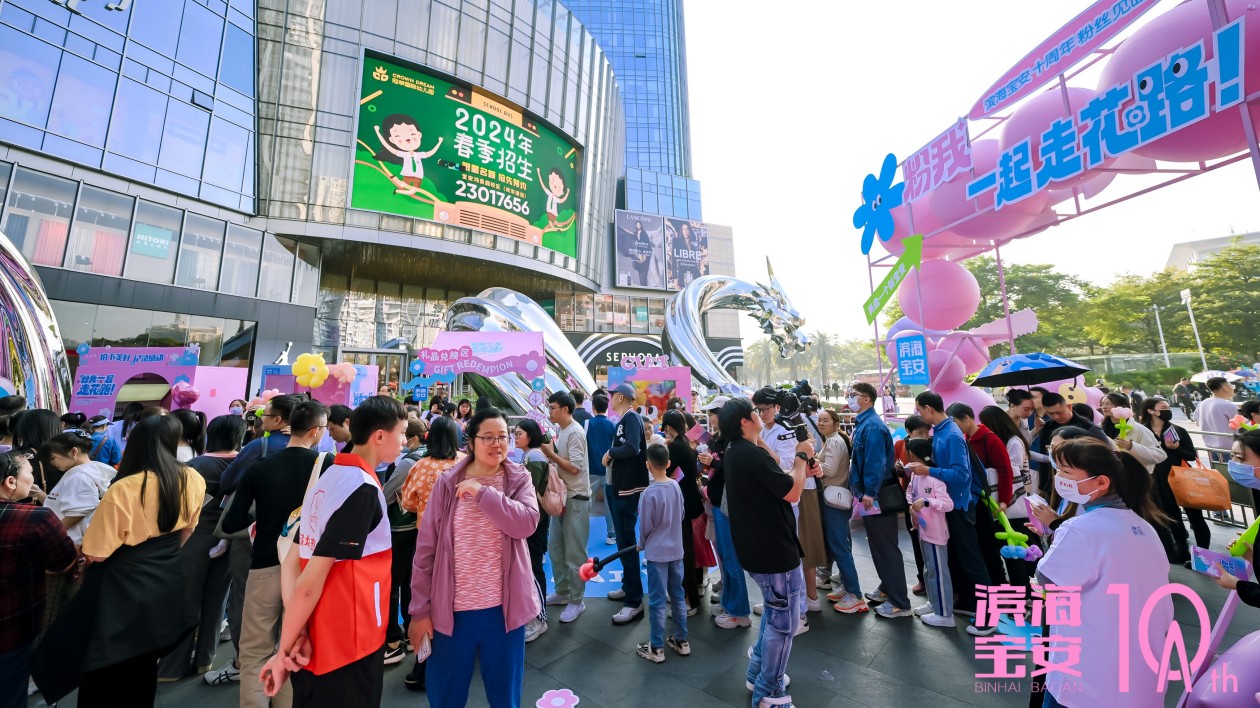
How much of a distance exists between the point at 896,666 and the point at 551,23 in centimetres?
2653

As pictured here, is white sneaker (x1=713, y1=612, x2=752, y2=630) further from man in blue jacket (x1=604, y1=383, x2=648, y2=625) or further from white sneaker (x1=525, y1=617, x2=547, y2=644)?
white sneaker (x1=525, y1=617, x2=547, y2=644)

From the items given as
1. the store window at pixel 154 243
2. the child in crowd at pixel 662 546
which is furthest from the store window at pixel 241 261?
the child in crowd at pixel 662 546

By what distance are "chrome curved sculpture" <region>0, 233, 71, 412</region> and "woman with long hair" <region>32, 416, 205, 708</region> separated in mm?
6156

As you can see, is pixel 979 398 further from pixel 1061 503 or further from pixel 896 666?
pixel 896 666

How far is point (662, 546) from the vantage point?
130 inches

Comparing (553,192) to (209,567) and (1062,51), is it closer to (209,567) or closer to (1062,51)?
(1062,51)

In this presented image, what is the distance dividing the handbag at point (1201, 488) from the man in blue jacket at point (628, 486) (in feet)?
15.5

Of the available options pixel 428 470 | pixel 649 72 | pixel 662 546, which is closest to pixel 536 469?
pixel 428 470

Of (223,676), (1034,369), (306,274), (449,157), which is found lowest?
(223,676)

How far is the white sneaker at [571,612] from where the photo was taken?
376 centimetres

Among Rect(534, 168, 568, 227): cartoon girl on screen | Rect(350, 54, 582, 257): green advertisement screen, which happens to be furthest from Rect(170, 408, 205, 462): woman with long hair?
Rect(534, 168, 568, 227): cartoon girl on screen

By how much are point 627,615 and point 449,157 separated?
1882 cm

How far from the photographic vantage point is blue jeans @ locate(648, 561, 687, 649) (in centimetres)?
318

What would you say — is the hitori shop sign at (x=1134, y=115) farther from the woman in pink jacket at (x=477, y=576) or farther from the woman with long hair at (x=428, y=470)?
the woman with long hair at (x=428, y=470)
